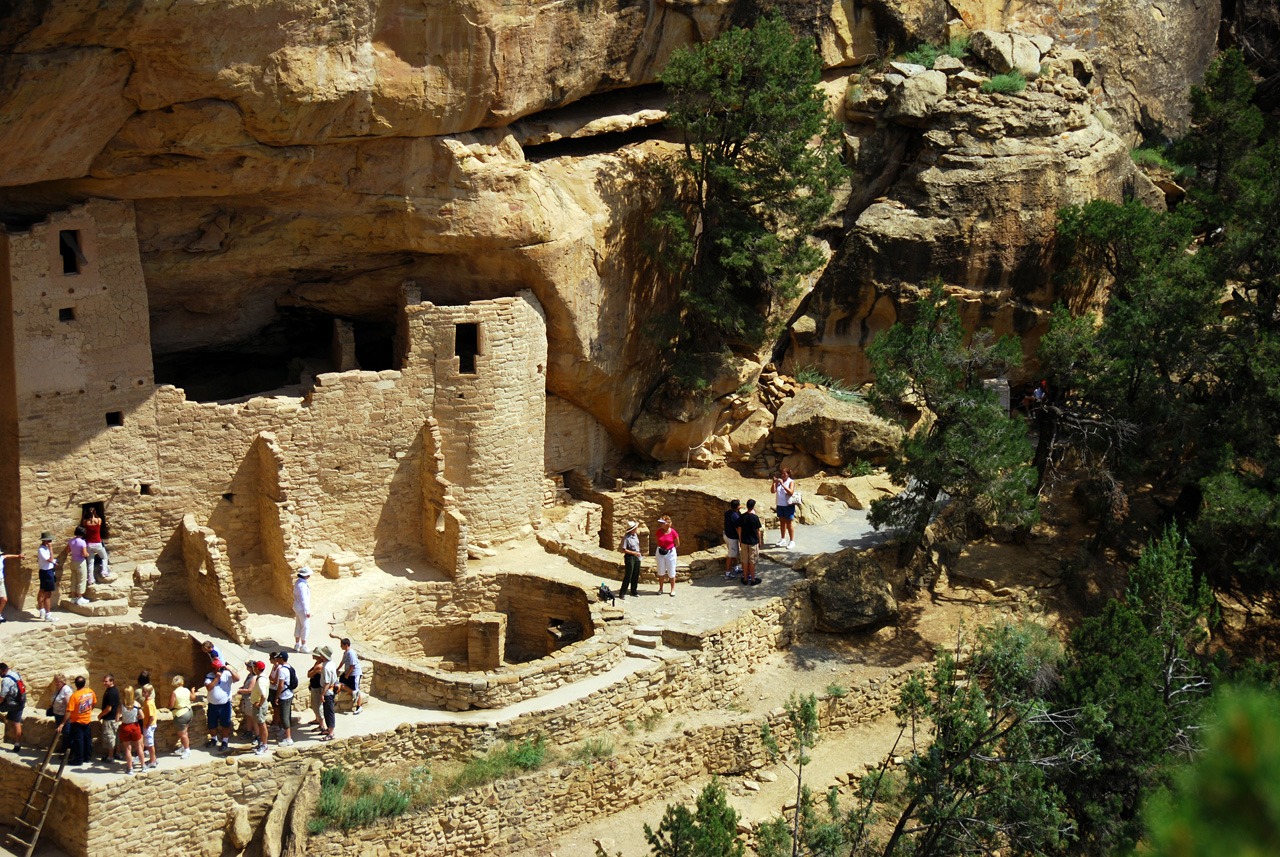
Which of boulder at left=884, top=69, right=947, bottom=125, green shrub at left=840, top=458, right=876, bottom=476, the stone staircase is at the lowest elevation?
the stone staircase

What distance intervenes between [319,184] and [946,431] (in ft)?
35.1

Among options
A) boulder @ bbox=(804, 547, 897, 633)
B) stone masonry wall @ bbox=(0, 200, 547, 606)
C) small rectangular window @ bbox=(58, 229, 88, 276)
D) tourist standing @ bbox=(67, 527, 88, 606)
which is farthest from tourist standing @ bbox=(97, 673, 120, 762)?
boulder @ bbox=(804, 547, 897, 633)

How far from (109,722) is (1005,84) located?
2018cm

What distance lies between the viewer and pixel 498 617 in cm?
2159

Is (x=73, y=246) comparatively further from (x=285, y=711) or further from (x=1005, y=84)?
(x=1005, y=84)

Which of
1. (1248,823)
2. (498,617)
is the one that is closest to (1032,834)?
(498,617)

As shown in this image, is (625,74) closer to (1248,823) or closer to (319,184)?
(319,184)

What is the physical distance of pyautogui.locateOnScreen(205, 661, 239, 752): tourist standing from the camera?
56.5ft

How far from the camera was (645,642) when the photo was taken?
2031cm

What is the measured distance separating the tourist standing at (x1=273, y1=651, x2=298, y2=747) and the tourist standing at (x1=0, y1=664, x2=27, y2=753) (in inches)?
127

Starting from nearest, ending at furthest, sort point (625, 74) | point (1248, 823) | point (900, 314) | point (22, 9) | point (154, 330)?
1. point (1248, 823)
2. point (22, 9)
3. point (154, 330)
4. point (625, 74)
5. point (900, 314)

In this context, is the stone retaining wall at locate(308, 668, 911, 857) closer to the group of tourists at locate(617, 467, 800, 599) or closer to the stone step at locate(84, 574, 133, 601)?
the group of tourists at locate(617, 467, 800, 599)

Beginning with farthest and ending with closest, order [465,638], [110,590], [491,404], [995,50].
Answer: [995,50], [491,404], [465,638], [110,590]

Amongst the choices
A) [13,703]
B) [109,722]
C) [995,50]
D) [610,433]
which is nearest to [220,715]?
[109,722]
